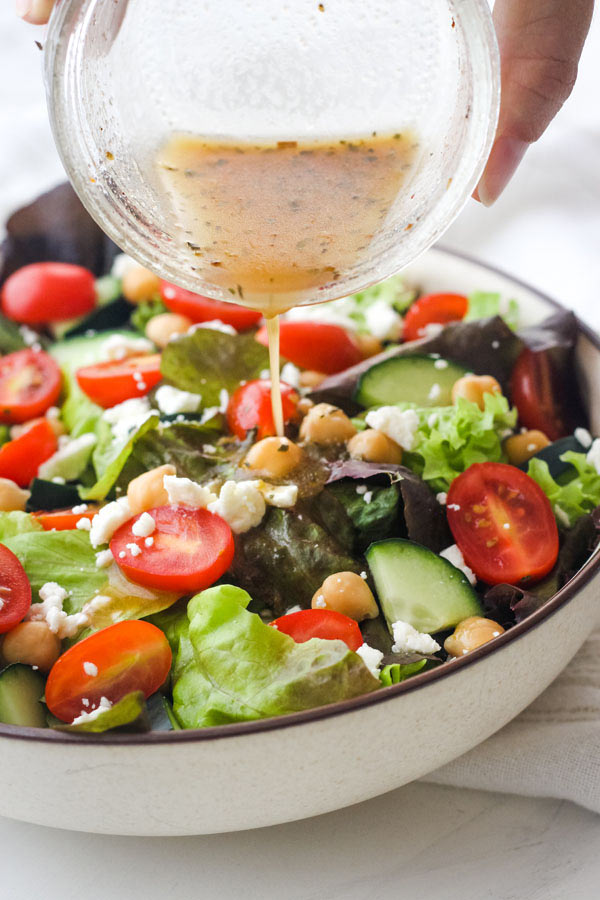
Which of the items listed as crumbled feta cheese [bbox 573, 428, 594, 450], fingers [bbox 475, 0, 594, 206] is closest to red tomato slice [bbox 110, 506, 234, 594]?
crumbled feta cheese [bbox 573, 428, 594, 450]

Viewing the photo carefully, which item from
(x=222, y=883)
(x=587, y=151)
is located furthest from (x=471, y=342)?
(x=587, y=151)

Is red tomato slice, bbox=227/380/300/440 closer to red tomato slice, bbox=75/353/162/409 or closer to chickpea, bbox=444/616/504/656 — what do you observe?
red tomato slice, bbox=75/353/162/409

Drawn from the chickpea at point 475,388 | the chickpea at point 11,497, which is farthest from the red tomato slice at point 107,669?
the chickpea at point 475,388

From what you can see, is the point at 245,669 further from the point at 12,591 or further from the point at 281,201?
the point at 281,201

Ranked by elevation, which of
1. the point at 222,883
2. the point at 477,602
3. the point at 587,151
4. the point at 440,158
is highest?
the point at 440,158

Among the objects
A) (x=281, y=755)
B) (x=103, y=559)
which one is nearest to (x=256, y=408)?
(x=103, y=559)

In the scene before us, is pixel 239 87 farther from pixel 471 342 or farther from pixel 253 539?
pixel 471 342

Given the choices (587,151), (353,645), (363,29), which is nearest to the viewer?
(363,29)
